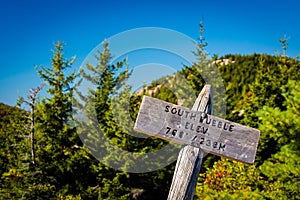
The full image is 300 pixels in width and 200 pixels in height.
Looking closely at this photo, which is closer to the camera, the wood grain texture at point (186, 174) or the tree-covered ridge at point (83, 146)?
the wood grain texture at point (186, 174)

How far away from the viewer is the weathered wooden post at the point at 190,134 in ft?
8.59

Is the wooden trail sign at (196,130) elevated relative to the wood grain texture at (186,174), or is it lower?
elevated

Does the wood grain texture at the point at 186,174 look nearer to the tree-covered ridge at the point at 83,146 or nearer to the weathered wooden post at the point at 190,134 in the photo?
the weathered wooden post at the point at 190,134

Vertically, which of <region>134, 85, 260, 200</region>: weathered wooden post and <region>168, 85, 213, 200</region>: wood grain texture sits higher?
<region>134, 85, 260, 200</region>: weathered wooden post

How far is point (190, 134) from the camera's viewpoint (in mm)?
2662

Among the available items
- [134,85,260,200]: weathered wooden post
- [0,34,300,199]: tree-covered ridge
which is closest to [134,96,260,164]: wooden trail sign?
[134,85,260,200]: weathered wooden post

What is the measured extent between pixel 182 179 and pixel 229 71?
47452 millimetres

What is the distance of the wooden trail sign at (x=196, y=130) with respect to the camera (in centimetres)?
262

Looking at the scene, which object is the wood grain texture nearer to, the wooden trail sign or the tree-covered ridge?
the wooden trail sign

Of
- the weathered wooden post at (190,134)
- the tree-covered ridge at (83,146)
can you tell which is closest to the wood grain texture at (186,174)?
the weathered wooden post at (190,134)

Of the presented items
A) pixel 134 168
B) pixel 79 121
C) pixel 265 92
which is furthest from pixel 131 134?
pixel 265 92

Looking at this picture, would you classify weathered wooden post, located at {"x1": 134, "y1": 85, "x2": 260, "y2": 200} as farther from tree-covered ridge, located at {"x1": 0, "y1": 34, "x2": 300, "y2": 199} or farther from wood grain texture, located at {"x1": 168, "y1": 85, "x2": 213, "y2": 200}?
tree-covered ridge, located at {"x1": 0, "y1": 34, "x2": 300, "y2": 199}

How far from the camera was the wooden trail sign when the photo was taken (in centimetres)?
262

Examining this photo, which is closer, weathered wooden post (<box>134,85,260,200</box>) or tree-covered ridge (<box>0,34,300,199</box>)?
weathered wooden post (<box>134,85,260,200</box>)
